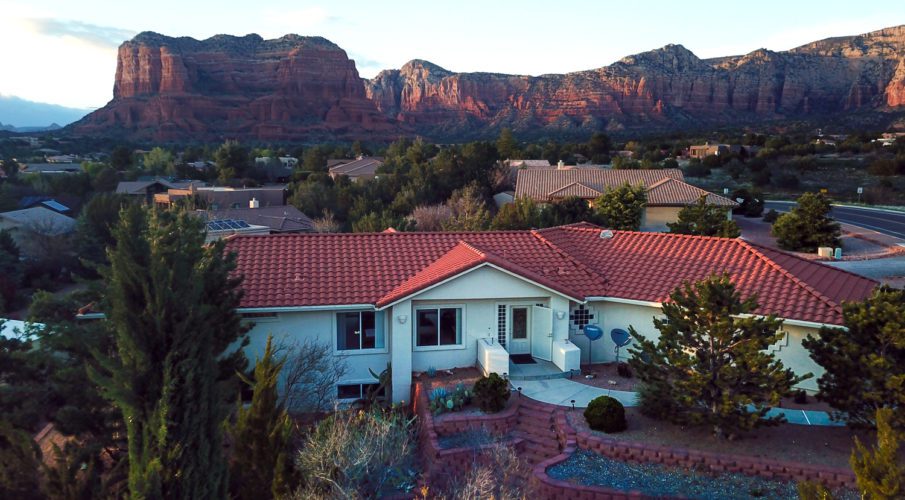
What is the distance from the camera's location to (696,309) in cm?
1250

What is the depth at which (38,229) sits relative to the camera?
123 feet

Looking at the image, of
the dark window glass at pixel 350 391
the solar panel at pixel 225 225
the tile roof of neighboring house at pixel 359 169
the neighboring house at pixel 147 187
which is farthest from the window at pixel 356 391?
the tile roof of neighboring house at pixel 359 169

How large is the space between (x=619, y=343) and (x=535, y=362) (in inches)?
87.3

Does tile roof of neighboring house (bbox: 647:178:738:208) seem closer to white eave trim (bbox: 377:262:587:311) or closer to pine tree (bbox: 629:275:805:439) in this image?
white eave trim (bbox: 377:262:587:311)

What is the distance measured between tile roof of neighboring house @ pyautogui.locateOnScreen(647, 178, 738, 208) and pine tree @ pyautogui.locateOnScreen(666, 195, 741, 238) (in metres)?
5.82

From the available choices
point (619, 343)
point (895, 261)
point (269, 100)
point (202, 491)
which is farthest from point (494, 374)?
point (269, 100)

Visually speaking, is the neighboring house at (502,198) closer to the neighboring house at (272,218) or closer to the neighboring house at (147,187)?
the neighboring house at (272,218)

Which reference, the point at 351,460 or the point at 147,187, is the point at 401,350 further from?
the point at 147,187

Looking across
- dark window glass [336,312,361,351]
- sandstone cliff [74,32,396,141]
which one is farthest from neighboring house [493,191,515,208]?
sandstone cliff [74,32,396,141]

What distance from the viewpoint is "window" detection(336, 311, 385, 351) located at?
54.2 feet

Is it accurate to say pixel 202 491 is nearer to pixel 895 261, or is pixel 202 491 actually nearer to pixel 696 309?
pixel 696 309

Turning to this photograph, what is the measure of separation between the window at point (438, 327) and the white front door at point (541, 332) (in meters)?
2.01

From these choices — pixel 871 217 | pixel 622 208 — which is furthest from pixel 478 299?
pixel 871 217

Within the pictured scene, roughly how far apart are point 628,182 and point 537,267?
27.6 m
